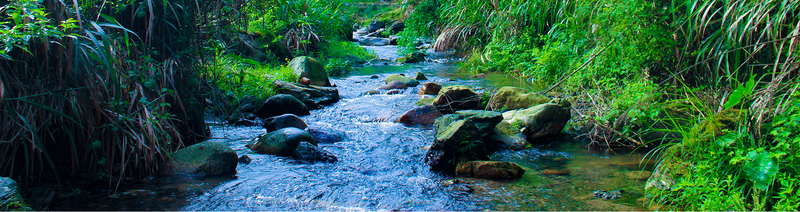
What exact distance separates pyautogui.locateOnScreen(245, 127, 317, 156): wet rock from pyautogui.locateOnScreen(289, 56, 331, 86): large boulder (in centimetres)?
406

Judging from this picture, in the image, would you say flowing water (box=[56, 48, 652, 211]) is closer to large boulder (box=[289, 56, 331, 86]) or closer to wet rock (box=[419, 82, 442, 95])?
wet rock (box=[419, 82, 442, 95])

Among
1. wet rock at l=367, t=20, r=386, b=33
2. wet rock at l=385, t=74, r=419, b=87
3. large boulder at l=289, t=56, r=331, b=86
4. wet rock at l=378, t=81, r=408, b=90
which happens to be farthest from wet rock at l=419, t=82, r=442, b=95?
wet rock at l=367, t=20, r=386, b=33

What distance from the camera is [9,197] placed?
2.18 metres

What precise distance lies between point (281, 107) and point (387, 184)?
3.01 meters

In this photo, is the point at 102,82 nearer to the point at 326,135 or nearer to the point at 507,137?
the point at 326,135

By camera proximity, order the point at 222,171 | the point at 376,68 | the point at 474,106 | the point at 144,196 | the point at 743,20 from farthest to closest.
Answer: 1. the point at 376,68
2. the point at 474,106
3. the point at 222,171
4. the point at 743,20
5. the point at 144,196

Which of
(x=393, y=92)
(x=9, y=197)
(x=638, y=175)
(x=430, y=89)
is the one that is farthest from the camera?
(x=393, y=92)

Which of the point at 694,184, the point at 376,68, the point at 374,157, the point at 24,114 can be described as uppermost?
the point at 24,114

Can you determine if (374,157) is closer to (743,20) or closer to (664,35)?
Result: (664,35)

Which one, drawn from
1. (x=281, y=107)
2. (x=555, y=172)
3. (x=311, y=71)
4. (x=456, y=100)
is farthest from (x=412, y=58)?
(x=555, y=172)

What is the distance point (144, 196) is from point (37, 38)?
1.13 metres

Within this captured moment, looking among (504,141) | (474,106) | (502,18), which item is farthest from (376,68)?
(504,141)

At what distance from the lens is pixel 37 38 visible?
262cm

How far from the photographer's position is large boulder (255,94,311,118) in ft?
19.9
